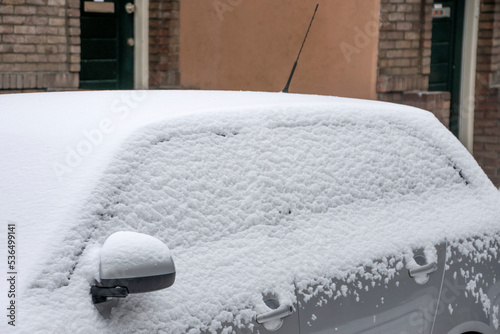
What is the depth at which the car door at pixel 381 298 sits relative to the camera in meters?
2.80

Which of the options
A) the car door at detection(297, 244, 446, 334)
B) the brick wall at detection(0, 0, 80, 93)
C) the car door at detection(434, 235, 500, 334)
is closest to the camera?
the car door at detection(297, 244, 446, 334)

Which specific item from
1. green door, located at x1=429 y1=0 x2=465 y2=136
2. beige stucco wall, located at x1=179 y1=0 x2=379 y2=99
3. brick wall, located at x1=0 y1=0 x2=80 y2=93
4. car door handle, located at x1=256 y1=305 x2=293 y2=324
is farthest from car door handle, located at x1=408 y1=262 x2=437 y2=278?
green door, located at x1=429 y1=0 x2=465 y2=136

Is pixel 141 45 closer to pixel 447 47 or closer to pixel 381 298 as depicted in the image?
pixel 447 47

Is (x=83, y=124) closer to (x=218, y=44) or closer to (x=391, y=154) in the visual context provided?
(x=391, y=154)

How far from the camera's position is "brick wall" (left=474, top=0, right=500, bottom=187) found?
9.89 meters

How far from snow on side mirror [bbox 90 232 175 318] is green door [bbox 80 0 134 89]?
6220 millimetres

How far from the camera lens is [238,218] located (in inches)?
109

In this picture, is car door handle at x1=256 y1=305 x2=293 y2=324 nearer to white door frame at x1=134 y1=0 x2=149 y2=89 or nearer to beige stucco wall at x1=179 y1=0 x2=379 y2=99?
beige stucco wall at x1=179 y1=0 x2=379 y2=99

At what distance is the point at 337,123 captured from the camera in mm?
3262

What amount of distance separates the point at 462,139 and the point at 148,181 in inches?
315

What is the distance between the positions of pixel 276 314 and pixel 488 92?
8.03 meters

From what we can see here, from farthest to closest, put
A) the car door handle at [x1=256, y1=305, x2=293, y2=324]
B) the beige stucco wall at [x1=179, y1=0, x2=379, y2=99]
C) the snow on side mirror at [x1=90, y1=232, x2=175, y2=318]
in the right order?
1. the beige stucco wall at [x1=179, y1=0, x2=379, y2=99]
2. the car door handle at [x1=256, y1=305, x2=293, y2=324]
3. the snow on side mirror at [x1=90, y1=232, x2=175, y2=318]

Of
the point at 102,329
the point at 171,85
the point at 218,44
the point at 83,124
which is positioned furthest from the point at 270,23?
the point at 102,329

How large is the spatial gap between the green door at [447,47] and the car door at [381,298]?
7.01 meters
